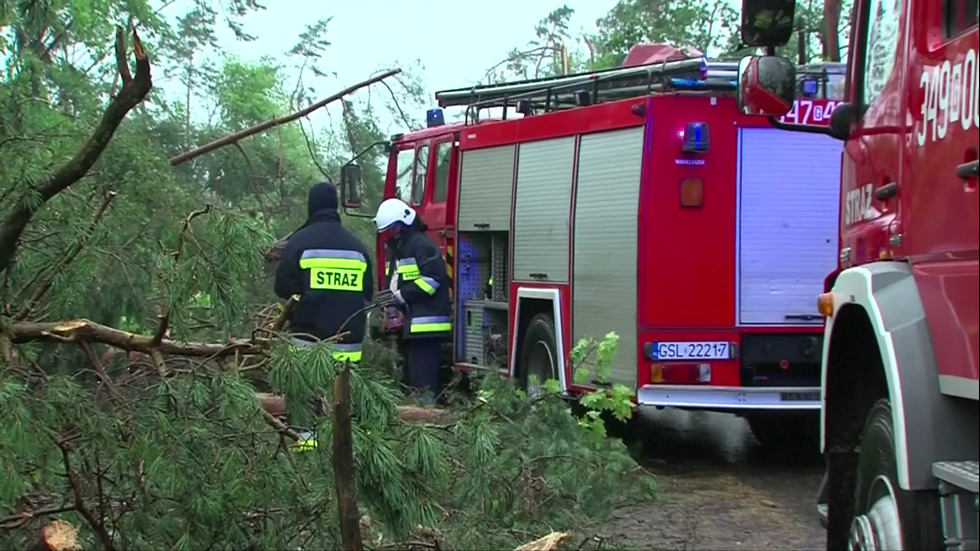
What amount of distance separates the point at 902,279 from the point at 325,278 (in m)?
4.25

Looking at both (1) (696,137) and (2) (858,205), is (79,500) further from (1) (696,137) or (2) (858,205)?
(1) (696,137)

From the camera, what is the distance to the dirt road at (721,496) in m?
6.12

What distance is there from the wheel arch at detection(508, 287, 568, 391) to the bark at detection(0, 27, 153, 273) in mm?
4409

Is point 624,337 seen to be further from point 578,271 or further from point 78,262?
point 78,262

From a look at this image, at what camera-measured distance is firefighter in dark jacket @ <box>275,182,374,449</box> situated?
7.22m

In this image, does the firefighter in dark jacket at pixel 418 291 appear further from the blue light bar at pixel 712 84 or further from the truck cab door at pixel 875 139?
the truck cab door at pixel 875 139

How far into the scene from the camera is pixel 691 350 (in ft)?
25.0

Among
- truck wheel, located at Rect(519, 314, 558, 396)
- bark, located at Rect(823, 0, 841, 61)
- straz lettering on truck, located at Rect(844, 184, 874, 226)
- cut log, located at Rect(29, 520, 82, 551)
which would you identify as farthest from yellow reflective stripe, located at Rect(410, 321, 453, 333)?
bark, located at Rect(823, 0, 841, 61)

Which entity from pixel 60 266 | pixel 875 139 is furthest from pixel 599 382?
pixel 875 139

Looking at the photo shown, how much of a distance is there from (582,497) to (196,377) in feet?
6.75

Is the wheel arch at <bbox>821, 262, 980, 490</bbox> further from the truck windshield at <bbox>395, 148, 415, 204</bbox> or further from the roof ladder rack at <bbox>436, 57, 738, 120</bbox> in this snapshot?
the truck windshield at <bbox>395, 148, 415, 204</bbox>

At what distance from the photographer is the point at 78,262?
16.3 ft

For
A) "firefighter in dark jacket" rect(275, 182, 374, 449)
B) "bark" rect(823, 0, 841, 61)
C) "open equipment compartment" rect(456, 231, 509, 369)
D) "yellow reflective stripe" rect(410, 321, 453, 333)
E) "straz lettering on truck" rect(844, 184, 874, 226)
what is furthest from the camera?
"bark" rect(823, 0, 841, 61)

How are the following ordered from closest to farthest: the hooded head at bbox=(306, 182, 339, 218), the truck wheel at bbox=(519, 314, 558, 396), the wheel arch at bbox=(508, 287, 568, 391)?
the hooded head at bbox=(306, 182, 339, 218)
the wheel arch at bbox=(508, 287, 568, 391)
the truck wheel at bbox=(519, 314, 558, 396)
